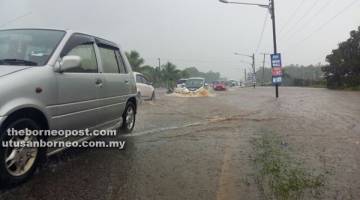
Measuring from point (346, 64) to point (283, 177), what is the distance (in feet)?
123

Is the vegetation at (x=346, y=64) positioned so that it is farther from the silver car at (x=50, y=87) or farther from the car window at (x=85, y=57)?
the car window at (x=85, y=57)

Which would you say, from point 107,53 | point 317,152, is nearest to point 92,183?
point 107,53

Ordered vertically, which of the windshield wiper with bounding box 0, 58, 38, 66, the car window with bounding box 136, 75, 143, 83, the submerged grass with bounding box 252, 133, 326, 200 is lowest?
the submerged grass with bounding box 252, 133, 326, 200

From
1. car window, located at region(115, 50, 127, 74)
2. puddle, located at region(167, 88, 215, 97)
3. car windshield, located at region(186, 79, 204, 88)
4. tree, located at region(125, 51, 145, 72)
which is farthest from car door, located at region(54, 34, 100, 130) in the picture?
tree, located at region(125, 51, 145, 72)

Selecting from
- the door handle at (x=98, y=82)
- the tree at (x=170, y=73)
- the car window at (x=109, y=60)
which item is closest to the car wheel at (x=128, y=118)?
the car window at (x=109, y=60)

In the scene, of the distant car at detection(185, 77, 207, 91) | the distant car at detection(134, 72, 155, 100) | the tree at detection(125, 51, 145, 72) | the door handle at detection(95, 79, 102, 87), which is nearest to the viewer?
the door handle at detection(95, 79, 102, 87)

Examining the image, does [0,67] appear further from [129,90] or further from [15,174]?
[129,90]

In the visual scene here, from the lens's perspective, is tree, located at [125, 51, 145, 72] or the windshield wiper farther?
tree, located at [125, 51, 145, 72]

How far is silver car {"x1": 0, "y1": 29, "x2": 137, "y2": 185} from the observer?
409 centimetres

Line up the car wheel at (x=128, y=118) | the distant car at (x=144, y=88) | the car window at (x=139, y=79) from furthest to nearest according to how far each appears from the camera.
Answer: the distant car at (x=144, y=88) → the car window at (x=139, y=79) → the car wheel at (x=128, y=118)

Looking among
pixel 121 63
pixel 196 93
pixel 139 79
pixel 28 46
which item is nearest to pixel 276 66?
pixel 196 93

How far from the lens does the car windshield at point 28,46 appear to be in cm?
471

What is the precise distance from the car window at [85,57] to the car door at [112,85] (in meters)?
0.23

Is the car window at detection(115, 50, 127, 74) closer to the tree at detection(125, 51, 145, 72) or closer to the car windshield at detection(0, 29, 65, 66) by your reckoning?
the car windshield at detection(0, 29, 65, 66)
